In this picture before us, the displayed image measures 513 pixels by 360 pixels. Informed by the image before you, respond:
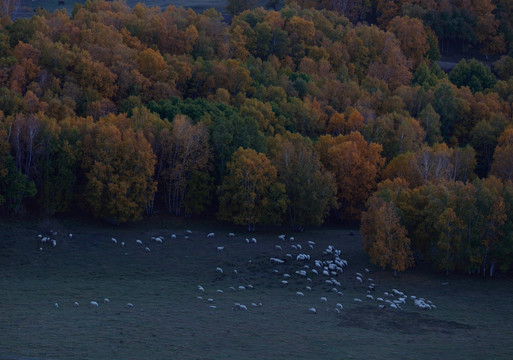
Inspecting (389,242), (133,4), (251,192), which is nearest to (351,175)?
(251,192)

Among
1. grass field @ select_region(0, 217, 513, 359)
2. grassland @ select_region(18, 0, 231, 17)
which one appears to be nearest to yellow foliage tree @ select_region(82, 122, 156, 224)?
grass field @ select_region(0, 217, 513, 359)

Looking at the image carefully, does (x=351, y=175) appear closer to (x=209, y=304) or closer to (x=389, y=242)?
(x=389, y=242)

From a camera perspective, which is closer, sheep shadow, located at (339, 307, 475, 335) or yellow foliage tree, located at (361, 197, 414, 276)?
sheep shadow, located at (339, 307, 475, 335)

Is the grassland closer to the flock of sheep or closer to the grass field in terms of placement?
the grass field

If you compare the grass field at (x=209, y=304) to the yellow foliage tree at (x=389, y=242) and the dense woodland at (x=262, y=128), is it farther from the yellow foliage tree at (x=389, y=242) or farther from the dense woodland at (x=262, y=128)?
the dense woodland at (x=262, y=128)

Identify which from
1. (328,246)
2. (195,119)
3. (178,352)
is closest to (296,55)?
(195,119)
